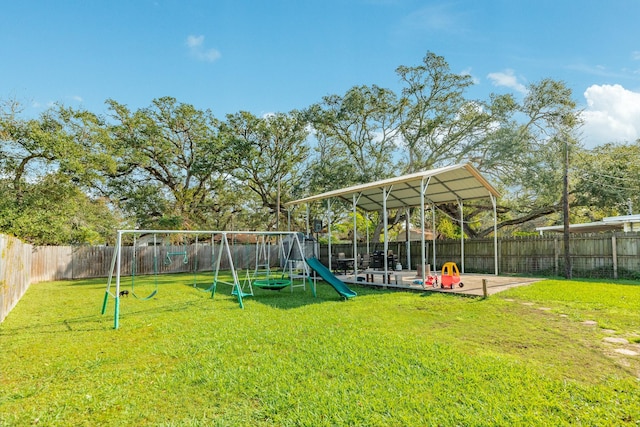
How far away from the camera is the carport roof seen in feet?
31.3

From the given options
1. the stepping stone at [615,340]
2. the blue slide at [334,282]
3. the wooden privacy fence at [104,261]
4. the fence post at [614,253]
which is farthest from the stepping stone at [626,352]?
the wooden privacy fence at [104,261]

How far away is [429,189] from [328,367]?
9293mm

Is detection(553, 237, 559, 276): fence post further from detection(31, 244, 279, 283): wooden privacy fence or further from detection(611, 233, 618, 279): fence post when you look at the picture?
detection(31, 244, 279, 283): wooden privacy fence

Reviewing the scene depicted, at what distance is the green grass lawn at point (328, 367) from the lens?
8.47ft

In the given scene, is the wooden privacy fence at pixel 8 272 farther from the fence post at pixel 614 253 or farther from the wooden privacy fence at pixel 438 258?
the fence post at pixel 614 253

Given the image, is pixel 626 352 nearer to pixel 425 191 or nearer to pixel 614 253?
pixel 425 191

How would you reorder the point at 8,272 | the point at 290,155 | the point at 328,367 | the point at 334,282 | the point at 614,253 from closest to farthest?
the point at 328,367
the point at 8,272
the point at 334,282
the point at 614,253
the point at 290,155

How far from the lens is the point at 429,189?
38.4 feet

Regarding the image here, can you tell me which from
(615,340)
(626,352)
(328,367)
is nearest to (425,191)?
(615,340)

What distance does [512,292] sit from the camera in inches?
310

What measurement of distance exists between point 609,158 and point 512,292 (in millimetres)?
13192

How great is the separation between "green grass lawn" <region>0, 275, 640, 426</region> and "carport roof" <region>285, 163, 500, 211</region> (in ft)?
13.0

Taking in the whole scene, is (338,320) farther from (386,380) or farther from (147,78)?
(147,78)

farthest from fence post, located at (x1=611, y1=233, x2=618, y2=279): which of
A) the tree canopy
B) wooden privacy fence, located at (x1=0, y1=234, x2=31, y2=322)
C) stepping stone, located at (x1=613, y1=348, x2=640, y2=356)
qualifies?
wooden privacy fence, located at (x1=0, y1=234, x2=31, y2=322)
